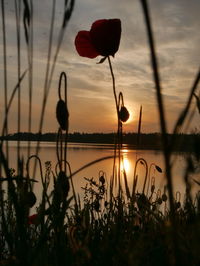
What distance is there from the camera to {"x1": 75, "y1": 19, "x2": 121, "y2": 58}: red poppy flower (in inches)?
57.1

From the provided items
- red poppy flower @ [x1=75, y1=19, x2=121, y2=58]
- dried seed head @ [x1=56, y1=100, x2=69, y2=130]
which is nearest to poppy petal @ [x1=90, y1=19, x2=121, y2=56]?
Result: red poppy flower @ [x1=75, y1=19, x2=121, y2=58]

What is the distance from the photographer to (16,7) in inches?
34.8

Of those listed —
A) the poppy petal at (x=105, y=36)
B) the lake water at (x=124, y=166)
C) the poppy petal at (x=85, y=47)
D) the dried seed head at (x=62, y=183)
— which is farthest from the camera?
the poppy petal at (x=85, y=47)

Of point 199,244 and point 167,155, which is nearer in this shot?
point 167,155

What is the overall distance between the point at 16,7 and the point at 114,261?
0.56m

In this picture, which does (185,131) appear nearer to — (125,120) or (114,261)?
(114,261)

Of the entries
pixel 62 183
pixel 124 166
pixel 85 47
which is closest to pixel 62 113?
pixel 62 183

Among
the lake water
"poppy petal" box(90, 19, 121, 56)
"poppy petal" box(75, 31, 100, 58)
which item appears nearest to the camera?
the lake water

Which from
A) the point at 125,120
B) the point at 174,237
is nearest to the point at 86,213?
the point at 125,120

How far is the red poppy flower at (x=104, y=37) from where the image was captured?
4.75ft

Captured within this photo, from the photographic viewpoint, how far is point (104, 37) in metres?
1.45

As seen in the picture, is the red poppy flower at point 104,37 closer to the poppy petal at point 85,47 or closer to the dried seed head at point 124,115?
the poppy petal at point 85,47

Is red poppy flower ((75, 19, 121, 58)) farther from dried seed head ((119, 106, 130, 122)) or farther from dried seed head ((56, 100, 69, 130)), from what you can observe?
dried seed head ((56, 100, 69, 130))

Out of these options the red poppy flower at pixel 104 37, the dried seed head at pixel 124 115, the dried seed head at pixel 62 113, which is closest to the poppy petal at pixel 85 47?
the red poppy flower at pixel 104 37
